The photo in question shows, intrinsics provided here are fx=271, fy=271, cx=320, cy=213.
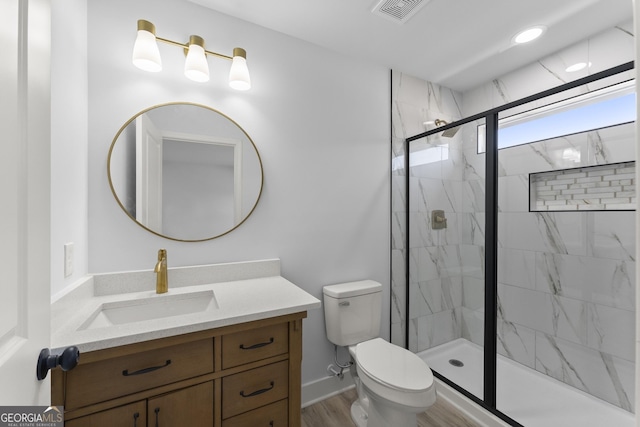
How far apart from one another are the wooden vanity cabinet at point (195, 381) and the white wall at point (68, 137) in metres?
0.40

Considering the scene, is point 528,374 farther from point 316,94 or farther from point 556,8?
point 316,94

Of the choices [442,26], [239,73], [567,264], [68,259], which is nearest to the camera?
[68,259]

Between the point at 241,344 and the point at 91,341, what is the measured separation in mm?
488

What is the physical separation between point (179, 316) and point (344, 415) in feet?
4.28

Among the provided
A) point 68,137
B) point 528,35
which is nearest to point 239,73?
point 68,137

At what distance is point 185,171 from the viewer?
58.7 inches

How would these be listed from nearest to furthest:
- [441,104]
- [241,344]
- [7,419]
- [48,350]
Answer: [7,419], [48,350], [241,344], [441,104]

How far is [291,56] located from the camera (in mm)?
1784

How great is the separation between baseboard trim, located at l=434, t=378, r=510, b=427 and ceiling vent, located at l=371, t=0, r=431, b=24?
2413 millimetres

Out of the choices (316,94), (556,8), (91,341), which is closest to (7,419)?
(91,341)

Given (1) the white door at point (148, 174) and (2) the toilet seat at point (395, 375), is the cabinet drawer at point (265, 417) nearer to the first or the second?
(2) the toilet seat at point (395, 375)

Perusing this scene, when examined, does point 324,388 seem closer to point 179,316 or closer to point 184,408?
point 184,408

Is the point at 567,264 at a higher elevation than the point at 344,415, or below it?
higher

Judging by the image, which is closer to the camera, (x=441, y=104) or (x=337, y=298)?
(x=337, y=298)
